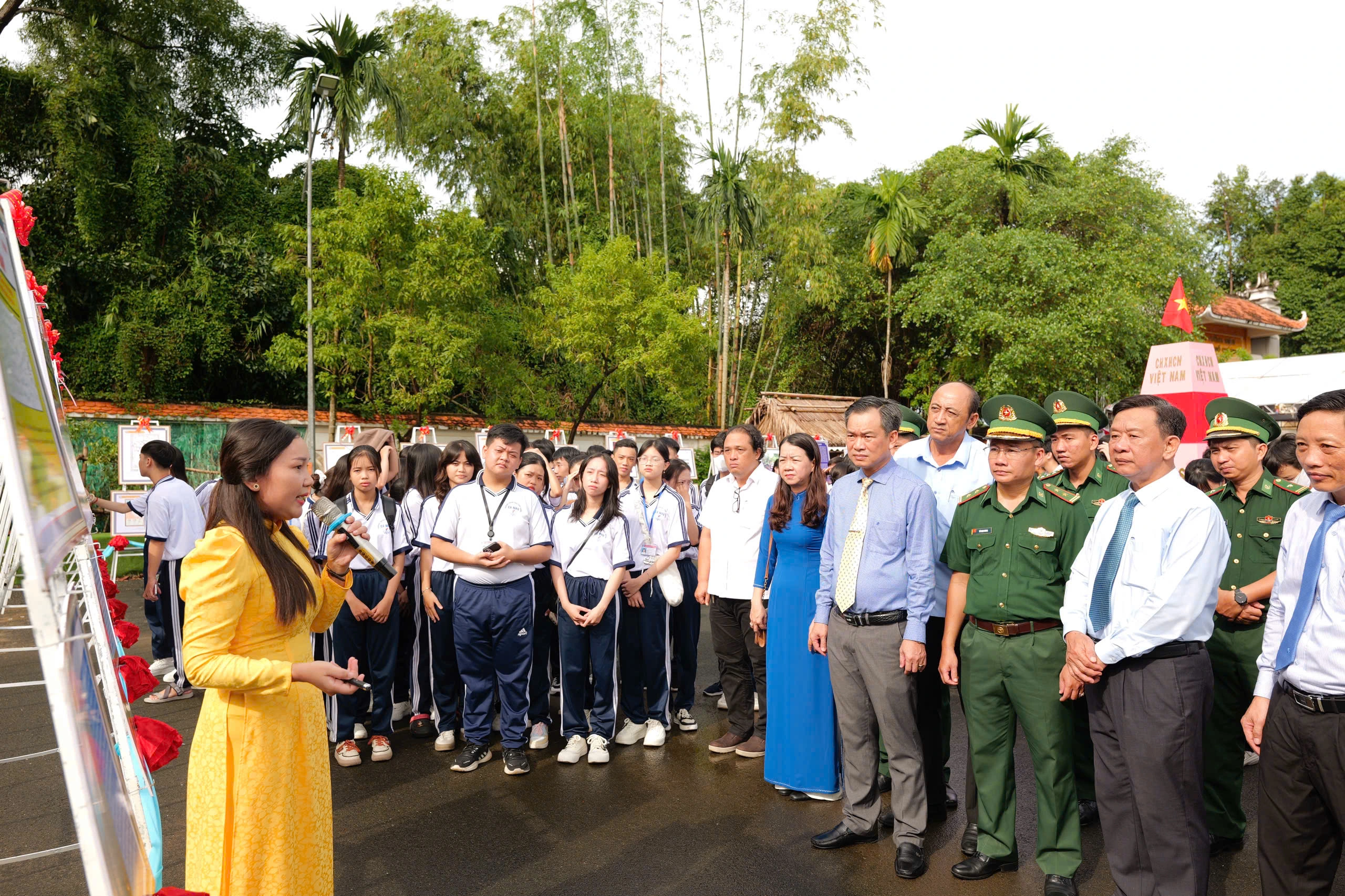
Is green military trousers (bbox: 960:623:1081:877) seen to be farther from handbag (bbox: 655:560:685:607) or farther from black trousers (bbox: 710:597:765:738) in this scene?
handbag (bbox: 655:560:685:607)

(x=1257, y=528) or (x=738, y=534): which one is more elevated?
(x=1257, y=528)

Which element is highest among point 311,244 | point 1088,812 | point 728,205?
point 728,205

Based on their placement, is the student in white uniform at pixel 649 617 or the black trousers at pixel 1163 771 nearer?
the black trousers at pixel 1163 771

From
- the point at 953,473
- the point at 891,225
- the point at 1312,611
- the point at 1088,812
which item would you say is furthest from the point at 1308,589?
the point at 891,225

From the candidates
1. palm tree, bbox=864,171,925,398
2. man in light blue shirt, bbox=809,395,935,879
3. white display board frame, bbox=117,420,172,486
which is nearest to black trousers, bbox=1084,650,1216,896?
man in light blue shirt, bbox=809,395,935,879

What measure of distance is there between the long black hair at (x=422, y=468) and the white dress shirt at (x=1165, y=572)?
4.03m

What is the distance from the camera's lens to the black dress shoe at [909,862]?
11.6 feet

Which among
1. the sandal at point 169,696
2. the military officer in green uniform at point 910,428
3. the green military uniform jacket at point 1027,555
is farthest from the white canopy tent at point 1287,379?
the sandal at point 169,696

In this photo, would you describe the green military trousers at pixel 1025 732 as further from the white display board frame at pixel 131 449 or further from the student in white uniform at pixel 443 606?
the white display board frame at pixel 131 449

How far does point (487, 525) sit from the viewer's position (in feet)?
15.6

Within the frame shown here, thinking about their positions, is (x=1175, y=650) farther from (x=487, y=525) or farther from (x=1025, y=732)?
(x=487, y=525)

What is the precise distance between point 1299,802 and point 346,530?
3.00 m

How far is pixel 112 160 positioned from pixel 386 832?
18.3 metres


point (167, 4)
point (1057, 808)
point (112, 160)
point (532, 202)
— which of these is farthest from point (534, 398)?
point (1057, 808)
